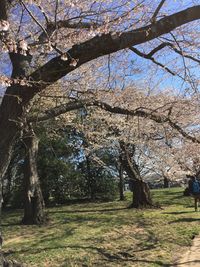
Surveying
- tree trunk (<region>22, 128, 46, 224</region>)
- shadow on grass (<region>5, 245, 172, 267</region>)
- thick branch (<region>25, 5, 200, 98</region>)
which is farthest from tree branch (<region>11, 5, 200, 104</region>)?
tree trunk (<region>22, 128, 46, 224</region>)

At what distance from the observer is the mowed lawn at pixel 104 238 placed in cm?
1010

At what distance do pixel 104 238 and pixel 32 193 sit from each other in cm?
389

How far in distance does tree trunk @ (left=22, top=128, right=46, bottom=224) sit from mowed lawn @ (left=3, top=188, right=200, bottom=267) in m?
0.41

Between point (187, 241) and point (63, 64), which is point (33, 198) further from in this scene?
point (63, 64)

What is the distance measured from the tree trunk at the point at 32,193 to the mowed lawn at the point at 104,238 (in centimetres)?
41

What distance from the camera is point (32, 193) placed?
15102mm

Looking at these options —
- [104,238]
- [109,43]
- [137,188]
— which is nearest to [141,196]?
[137,188]

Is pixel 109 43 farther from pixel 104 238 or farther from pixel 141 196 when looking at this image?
pixel 141 196

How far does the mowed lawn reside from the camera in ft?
33.1

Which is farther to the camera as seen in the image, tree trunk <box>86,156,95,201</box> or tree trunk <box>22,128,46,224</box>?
tree trunk <box>86,156,95,201</box>

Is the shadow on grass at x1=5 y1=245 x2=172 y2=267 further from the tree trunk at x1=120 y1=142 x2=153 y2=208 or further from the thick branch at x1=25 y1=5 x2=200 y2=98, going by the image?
the tree trunk at x1=120 y1=142 x2=153 y2=208

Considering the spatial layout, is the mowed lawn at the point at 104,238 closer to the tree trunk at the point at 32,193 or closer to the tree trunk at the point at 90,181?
the tree trunk at the point at 32,193

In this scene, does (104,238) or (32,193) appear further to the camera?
(32,193)

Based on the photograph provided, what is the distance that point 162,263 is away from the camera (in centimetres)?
994
